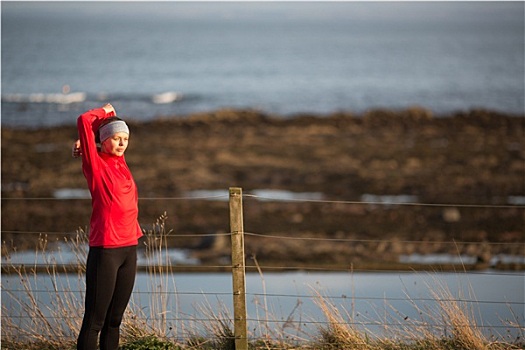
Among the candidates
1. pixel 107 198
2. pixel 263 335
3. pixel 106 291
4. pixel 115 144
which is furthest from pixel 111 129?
pixel 263 335

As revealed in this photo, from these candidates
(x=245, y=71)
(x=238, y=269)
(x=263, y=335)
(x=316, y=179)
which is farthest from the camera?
(x=245, y=71)

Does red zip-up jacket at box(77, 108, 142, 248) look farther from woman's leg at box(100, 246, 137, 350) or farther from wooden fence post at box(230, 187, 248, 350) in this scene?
wooden fence post at box(230, 187, 248, 350)

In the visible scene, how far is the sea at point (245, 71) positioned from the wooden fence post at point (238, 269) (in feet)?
88.2

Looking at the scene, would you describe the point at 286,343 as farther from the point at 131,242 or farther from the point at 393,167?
the point at 393,167

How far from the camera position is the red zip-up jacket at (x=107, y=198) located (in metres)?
6.30

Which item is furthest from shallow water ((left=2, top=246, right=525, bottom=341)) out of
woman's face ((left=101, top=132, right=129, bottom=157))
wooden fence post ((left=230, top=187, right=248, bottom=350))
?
woman's face ((left=101, top=132, right=129, bottom=157))

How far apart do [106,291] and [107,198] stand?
1.94 feet

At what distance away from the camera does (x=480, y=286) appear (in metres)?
12.4

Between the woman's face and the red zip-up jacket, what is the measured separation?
7 cm

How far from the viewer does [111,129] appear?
A: 6.43 metres

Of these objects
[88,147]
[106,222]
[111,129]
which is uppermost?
[111,129]

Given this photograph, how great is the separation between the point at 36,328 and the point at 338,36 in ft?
458

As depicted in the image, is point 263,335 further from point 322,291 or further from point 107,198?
point 322,291

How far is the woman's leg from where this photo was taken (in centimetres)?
646
